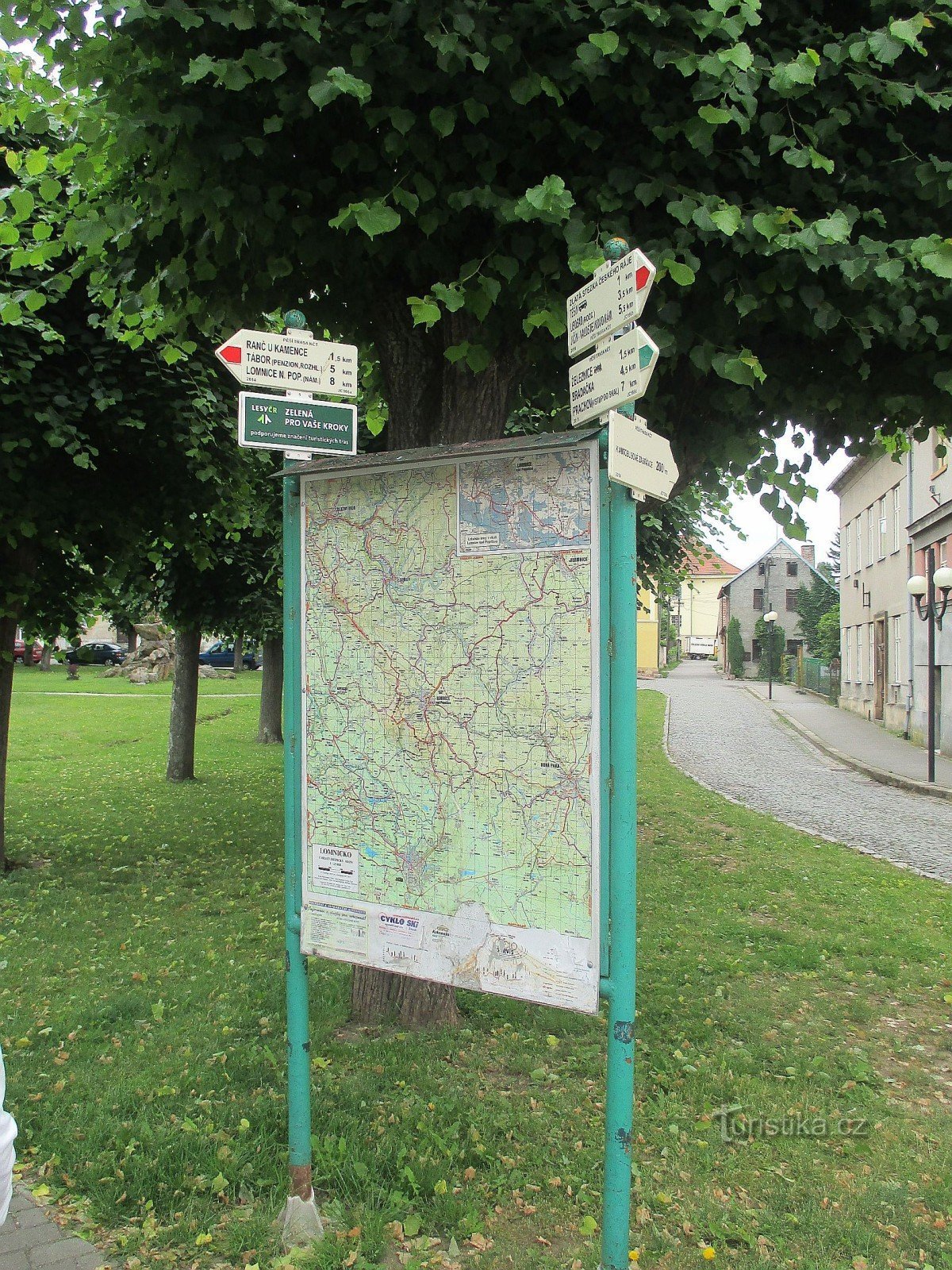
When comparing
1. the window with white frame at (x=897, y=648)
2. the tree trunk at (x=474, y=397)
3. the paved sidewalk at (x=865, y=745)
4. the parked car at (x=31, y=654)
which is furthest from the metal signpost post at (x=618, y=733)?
the parked car at (x=31, y=654)

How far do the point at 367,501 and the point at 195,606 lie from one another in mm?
10575

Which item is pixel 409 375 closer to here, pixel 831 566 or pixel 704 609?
pixel 831 566

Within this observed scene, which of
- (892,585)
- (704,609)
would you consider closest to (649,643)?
(892,585)

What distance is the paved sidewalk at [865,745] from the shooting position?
17.3m

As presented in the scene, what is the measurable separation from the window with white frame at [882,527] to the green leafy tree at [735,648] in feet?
123

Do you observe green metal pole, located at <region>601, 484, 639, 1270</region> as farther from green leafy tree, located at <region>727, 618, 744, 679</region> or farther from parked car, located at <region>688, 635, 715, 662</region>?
parked car, located at <region>688, 635, 715, 662</region>

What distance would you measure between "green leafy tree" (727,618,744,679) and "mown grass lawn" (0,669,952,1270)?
195 feet

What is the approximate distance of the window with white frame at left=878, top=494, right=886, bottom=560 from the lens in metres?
27.7

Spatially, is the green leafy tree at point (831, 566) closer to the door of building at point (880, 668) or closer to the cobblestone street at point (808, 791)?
the door of building at point (880, 668)

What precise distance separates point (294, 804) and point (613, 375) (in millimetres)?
1726

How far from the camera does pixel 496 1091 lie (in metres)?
4.02

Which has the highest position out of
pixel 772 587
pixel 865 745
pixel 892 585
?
pixel 772 587

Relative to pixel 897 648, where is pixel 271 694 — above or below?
below

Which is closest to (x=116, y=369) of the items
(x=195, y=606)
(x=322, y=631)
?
(x=322, y=631)
